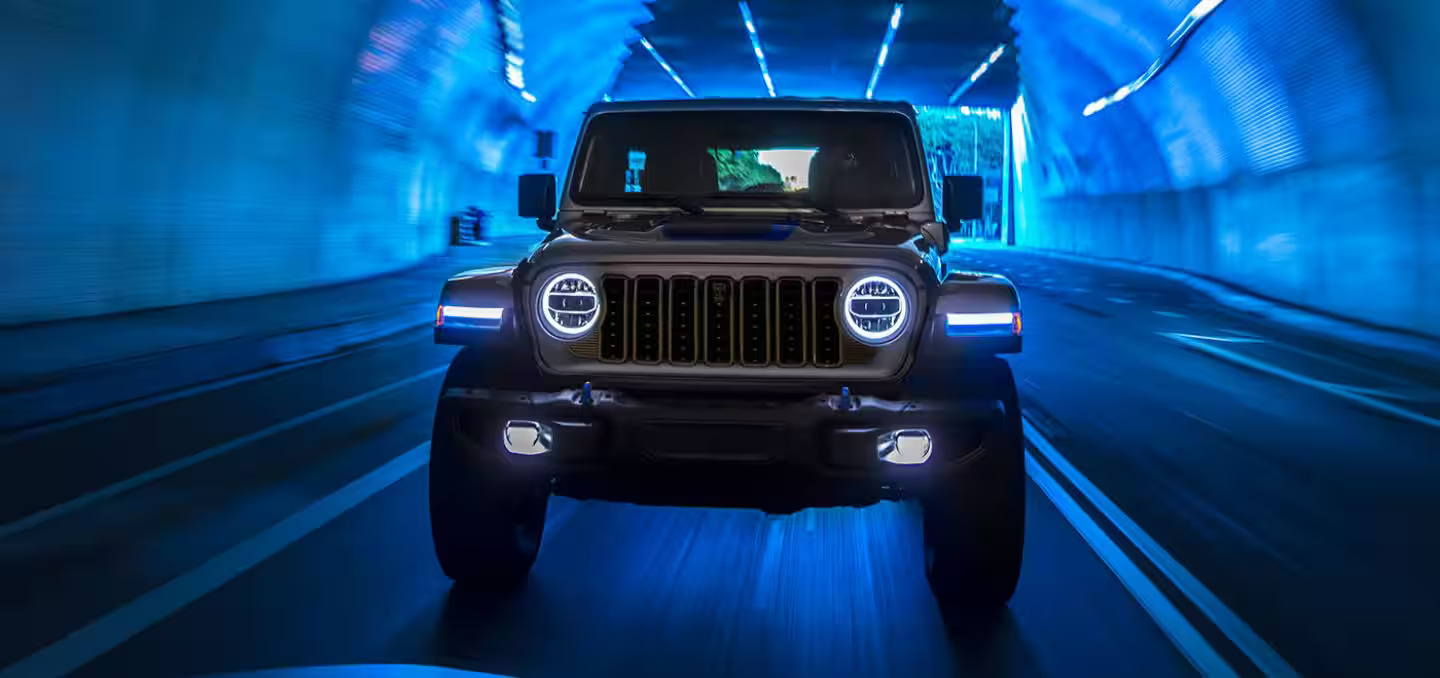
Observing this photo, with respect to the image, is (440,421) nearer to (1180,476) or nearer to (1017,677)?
(1017,677)

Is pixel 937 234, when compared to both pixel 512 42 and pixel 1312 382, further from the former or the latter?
pixel 512 42

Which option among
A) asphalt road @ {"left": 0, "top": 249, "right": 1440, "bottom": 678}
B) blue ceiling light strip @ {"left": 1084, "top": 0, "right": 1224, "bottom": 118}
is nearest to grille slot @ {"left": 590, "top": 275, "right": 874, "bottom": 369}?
asphalt road @ {"left": 0, "top": 249, "right": 1440, "bottom": 678}

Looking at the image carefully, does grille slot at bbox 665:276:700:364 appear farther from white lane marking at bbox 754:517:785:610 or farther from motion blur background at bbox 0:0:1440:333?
motion blur background at bbox 0:0:1440:333

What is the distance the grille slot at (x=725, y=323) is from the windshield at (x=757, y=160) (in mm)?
1548

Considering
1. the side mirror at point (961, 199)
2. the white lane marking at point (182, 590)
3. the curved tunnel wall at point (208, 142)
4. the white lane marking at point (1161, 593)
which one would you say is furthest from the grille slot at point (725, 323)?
the curved tunnel wall at point (208, 142)

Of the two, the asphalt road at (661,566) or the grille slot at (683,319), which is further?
the grille slot at (683,319)

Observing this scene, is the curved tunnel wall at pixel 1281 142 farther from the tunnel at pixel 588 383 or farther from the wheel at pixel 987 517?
the wheel at pixel 987 517

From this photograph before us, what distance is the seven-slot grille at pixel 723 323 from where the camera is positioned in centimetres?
517

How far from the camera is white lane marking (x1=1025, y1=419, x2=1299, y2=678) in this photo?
4.86 metres

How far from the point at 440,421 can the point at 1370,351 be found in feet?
48.9

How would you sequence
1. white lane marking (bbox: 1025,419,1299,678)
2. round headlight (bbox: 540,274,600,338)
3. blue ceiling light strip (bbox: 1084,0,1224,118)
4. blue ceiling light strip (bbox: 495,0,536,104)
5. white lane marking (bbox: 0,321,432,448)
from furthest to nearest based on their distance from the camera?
blue ceiling light strip (bbox: 495,0,536,104), blue ceiling light strip (bbox: 1084,0,1224,118), white lane marking (bbox: 0,321,432,448), round headlight (bbox: 540,274,600,338), white lane marking (bbox: 1025,419,1299,678)

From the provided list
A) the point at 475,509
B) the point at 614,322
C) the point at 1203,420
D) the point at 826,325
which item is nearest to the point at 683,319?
the point at 614,322

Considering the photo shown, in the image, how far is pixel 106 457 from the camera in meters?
9.02

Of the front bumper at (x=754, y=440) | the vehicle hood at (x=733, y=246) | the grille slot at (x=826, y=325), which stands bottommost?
the front bumper at (x=754, y=440)
